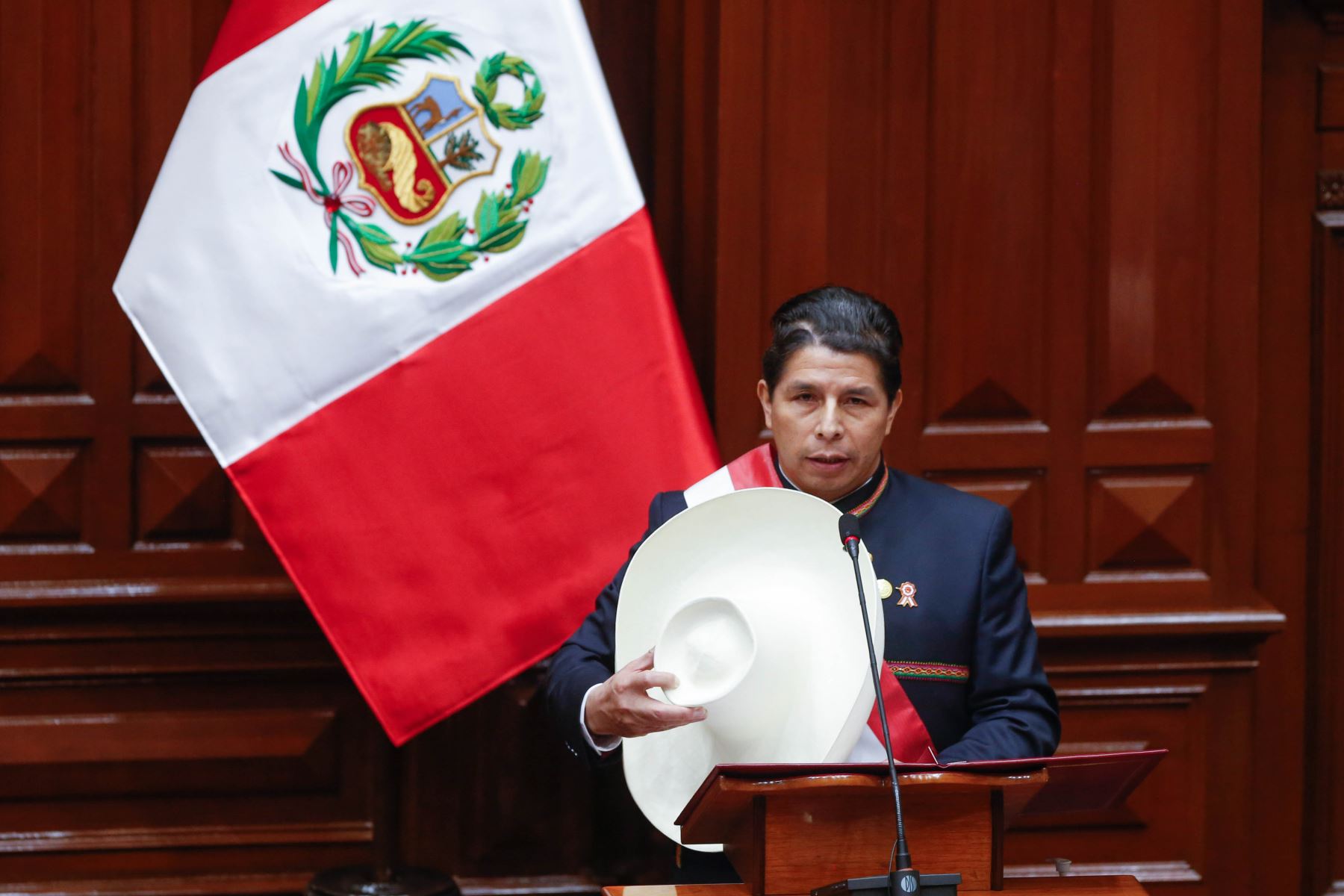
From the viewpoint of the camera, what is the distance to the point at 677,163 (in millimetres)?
3020

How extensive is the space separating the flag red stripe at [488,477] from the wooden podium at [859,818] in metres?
0.93

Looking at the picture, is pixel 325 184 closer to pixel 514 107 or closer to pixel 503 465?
pixel 514 107

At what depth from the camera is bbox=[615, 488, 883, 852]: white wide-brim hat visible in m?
1.58

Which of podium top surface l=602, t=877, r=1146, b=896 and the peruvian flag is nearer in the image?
podium top surface l=602, t=877, r=1146, b=896

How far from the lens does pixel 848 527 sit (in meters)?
1.55

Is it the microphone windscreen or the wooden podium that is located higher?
the microphone windscreen

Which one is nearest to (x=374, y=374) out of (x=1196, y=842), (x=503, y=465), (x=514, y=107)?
(x=503, y=465)

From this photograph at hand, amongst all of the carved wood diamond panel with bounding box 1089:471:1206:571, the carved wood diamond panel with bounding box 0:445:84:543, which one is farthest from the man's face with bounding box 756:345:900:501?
the carved wood diamond panel with bounding box 0:445:84:543

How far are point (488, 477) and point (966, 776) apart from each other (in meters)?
1.18

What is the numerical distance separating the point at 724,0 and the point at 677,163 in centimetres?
37

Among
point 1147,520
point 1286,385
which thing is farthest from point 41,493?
point 1286,385

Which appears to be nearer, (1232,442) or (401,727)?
(401,727)

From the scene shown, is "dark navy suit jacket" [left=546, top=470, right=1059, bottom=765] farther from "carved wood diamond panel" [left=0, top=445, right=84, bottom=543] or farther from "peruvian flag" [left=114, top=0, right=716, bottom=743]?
"carved wood diamond panel" [left=0, top=445, right=84, bottom=543]

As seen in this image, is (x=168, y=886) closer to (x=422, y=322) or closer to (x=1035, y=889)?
(x=422, y=322)
